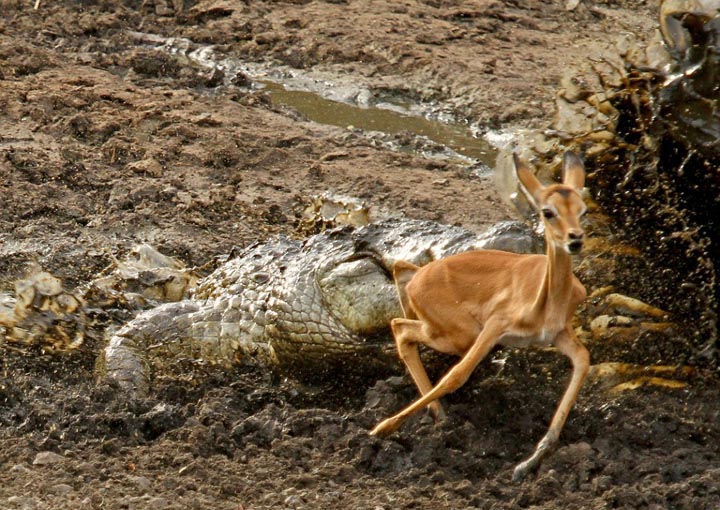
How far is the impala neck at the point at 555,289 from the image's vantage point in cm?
490

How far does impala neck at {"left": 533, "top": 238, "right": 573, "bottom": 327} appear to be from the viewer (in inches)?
193

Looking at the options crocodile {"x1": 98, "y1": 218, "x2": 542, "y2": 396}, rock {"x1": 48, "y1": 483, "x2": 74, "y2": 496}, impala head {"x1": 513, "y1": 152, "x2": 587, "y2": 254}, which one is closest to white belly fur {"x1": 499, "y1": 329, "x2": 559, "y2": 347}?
impala head {"x1": 513, "y1": 152, "x2": 587, "y2": 254}

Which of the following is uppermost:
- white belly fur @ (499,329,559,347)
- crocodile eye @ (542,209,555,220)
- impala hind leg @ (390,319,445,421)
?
crocodile eye @ (542,209,555,220)

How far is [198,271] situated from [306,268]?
1569 millimetres

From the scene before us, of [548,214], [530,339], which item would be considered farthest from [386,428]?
[548,214]

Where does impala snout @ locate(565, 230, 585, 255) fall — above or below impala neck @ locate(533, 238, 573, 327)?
above

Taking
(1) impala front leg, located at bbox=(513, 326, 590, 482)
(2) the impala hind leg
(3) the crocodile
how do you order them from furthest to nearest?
1. (3) the crocodile
2. (2) the impala hind leg
3. (1) impala front leg, located at bbox=(513, 326, 590, 482)

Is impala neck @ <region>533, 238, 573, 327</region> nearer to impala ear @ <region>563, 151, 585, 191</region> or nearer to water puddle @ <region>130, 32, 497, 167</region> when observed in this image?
impala ear @ <region>563, 151, 585, 191</region>

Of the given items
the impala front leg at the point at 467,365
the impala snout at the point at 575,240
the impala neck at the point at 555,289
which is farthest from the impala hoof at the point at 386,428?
the impala snout at the point at 575,240

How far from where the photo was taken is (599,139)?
241 inches

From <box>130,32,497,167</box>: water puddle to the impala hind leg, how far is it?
4.86m

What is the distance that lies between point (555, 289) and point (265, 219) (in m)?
4.09

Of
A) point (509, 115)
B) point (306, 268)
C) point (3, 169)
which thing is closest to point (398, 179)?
point (509, 115)

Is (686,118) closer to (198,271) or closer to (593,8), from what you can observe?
(198,271)
